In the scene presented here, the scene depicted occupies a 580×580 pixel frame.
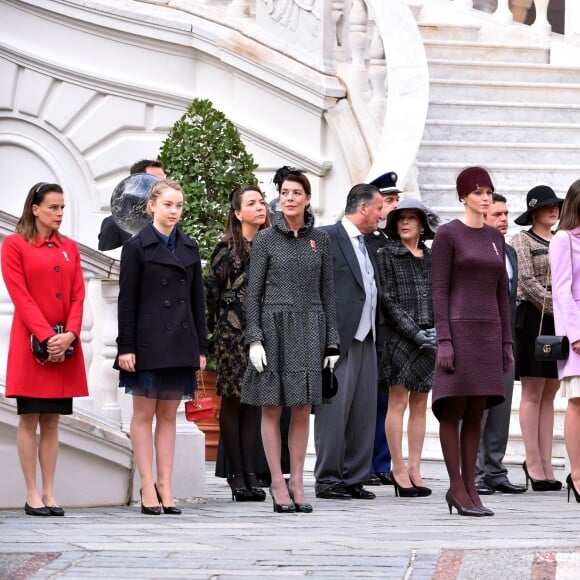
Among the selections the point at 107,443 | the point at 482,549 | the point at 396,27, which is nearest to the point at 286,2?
the point at 396,27

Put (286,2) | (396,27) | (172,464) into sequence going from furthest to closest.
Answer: (286,2), (396,27), (172,464)

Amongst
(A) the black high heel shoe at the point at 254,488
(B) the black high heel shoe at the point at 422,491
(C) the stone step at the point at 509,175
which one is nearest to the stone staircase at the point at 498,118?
(C) the stone step at the point at 509,175

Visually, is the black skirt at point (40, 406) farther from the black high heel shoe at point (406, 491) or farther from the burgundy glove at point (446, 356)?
the black high heel shoe at point (406, 491)

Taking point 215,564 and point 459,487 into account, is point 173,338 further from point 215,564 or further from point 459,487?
point 215,564

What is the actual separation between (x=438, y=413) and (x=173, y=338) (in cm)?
133

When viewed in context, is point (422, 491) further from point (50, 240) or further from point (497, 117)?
point (497, 117)

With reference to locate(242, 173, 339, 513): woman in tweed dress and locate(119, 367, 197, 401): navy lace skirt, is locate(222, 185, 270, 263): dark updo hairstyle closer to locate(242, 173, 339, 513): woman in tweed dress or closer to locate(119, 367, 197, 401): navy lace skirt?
locate(242, 173, 339, 513): woman in tweed dress

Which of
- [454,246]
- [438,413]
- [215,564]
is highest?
[454,246]

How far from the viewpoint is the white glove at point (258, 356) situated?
8984mm

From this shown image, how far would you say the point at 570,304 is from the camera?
955 centimetres

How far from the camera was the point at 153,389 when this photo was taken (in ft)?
29.7

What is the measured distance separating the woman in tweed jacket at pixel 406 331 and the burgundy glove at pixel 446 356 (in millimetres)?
1497

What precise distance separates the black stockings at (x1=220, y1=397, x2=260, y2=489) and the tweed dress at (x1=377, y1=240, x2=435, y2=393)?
0.87m

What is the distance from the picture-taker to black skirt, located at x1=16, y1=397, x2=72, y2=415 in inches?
347
